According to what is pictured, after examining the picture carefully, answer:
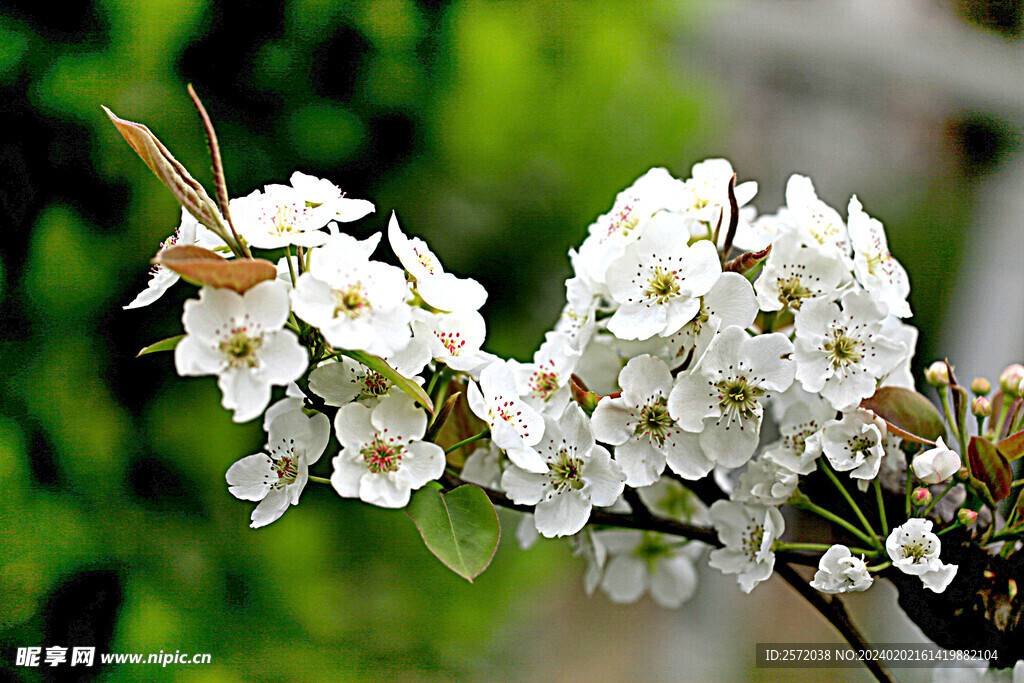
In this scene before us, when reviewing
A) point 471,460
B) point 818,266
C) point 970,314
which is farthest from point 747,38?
point 471,460

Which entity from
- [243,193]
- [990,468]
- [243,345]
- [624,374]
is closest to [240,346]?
[243,345]

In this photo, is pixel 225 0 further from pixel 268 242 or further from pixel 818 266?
pixel 818 266

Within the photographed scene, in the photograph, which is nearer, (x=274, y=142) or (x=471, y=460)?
(x=471, y=460)

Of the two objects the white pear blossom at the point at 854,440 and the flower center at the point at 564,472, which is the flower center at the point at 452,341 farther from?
the white pear blossom at the point at 854,440

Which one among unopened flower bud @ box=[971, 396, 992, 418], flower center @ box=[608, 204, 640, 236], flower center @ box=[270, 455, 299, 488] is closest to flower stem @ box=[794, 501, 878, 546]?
unopened flower bud @ box=[971, 396, 992, 418]

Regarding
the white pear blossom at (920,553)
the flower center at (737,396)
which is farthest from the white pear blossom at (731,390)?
the white pear blossom at (920,553)

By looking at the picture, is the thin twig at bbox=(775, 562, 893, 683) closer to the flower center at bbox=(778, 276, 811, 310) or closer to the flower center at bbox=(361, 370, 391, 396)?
the flower center at bbox=(778, 276, 811, 310)

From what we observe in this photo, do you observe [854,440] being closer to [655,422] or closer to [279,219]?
[655,422]
